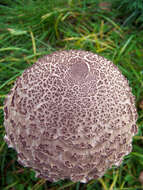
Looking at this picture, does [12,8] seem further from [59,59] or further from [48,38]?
[59,59]

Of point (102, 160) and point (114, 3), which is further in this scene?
point (114, 3)

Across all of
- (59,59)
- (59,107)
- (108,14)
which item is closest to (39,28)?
(108,14)

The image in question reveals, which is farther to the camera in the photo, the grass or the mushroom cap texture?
the grass

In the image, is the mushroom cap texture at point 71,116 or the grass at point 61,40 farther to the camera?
the grass at point 61,40

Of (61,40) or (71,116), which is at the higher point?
(61,40)
